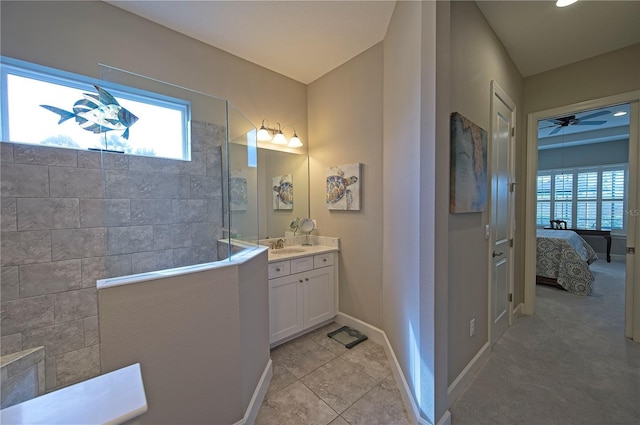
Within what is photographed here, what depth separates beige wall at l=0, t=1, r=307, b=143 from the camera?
158cm

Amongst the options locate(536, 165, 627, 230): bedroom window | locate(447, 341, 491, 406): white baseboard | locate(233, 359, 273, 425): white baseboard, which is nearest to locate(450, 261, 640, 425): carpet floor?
locate(447, 341, 491, 406): white baseboard

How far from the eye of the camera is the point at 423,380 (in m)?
1.42

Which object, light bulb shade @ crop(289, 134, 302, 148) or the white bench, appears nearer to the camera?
the white bench

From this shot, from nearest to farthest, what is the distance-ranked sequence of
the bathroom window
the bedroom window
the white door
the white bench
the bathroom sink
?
the white bench < the bathroom window < the white door < the bathroom sink < the bedroom window

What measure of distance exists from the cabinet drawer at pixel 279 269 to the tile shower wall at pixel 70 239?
0.85 m

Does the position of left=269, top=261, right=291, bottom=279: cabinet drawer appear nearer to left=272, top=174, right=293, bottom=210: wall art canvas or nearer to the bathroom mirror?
the bathroom mirror

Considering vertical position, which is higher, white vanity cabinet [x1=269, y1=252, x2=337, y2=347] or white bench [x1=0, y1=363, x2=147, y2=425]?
white bench [x1=0, y1=363, x2=147, y2=425]

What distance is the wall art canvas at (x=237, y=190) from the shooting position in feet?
6.96

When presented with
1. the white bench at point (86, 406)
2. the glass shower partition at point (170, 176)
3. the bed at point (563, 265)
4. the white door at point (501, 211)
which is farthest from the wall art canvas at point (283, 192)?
the bed at point (563, 265)

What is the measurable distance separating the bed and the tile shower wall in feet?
17.2

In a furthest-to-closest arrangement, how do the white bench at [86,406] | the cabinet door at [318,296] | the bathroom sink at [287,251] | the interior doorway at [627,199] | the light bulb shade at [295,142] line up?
the light bulb shade at [295,142], the bathroom sink at [287,251], the cabinet door at [318,296], the interior doorway at [627,199], the white bench at [86,406]

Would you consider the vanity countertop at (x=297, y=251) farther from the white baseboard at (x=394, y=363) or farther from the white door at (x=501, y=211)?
the white door at (x=501, y=211)

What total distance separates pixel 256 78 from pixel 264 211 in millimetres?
1478

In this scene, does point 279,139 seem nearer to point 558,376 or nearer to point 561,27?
point 561,27
